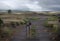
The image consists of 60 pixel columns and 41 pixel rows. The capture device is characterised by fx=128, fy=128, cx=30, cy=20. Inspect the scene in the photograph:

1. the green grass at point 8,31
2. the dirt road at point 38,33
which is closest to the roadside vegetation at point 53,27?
the dirt road at point 38,33

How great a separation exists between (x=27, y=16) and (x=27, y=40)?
13.1 inches

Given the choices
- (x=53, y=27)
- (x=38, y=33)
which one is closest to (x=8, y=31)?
(x=38, y=33)

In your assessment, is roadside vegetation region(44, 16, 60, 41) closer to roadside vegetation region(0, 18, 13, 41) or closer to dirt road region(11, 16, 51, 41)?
dirt road region(11, 16, 51, 41)

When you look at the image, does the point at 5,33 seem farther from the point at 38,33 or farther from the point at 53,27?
the point at 53,27

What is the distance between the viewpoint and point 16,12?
1.80 meters

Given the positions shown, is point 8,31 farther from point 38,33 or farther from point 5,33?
point 38,33

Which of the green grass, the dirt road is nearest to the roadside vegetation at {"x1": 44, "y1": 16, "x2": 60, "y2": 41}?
the dirt road

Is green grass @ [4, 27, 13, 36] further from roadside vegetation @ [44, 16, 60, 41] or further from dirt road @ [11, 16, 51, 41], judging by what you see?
roadside vegetation @ [44, 16, 60, 41]

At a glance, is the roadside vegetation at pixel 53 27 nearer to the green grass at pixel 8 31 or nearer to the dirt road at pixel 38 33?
the dirt road at pixel 38 33

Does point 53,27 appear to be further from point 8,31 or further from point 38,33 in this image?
point 8,31

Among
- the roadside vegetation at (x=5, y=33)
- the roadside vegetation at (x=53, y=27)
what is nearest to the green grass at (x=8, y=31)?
the roadside vegetation at (x=5, y=33)

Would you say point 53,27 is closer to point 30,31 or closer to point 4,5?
point 30,31

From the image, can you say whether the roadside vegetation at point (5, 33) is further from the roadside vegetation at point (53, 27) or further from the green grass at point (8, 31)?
the roadside vegetation at point (53, 27)

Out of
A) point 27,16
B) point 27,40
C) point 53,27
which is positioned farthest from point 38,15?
point 27,40
